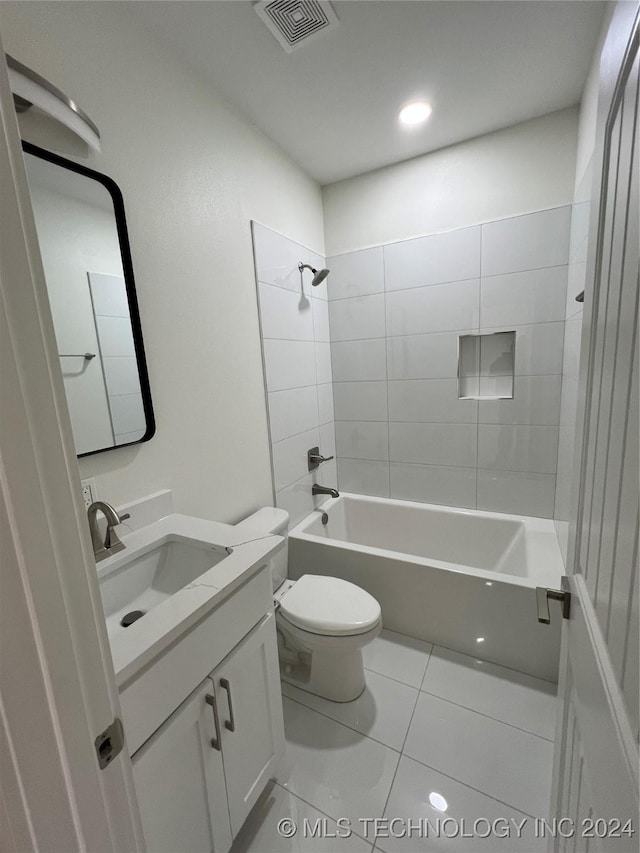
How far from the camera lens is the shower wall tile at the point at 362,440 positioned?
2.47 meters

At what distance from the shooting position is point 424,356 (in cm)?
226

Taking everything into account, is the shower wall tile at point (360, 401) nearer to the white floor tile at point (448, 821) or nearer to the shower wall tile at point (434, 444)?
the shower wall tile at point (434, 444)

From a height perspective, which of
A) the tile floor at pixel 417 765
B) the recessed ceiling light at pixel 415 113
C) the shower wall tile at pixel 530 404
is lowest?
the tile floor at pixel 417 765

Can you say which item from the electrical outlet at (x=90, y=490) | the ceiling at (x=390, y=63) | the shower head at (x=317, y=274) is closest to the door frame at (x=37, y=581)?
the electrical outlet at (x=90, y=490)

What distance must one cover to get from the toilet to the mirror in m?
0.62

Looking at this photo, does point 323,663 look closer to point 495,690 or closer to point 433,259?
point 495,690

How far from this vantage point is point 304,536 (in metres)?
2.06

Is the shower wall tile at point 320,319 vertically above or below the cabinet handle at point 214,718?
above

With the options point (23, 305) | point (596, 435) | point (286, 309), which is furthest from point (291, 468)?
point (23, 305)

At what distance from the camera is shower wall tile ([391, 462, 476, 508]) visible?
226 cm

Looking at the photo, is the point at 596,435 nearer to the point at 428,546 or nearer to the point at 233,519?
the point at 233,519

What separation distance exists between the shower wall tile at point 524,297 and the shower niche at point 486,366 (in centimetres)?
11

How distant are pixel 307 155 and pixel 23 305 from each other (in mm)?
2166

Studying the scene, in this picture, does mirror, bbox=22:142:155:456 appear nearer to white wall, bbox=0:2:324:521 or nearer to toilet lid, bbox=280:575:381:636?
white wall, bbox=0:2:324:521
